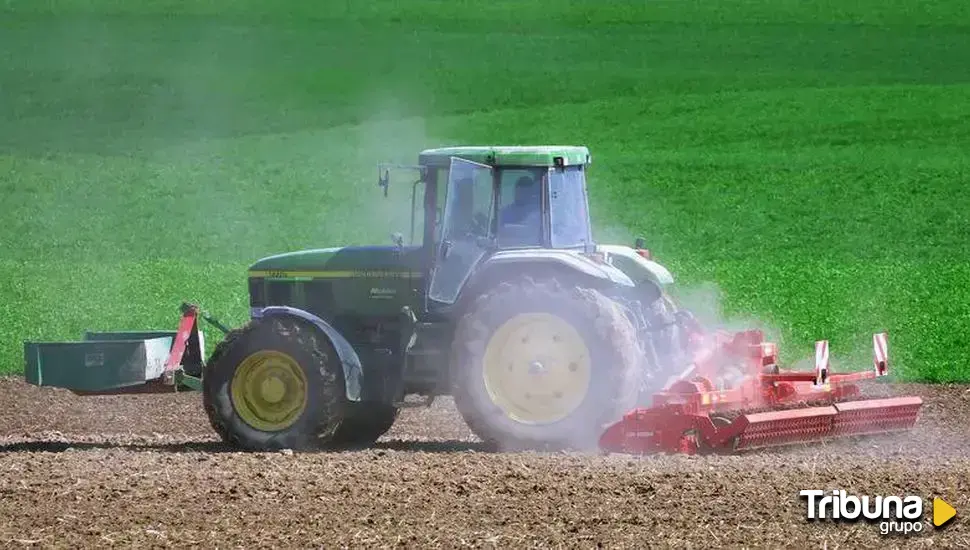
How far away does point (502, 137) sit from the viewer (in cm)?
3616

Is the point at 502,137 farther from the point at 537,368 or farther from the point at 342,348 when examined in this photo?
the point at 537,368

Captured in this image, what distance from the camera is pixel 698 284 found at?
24.1m

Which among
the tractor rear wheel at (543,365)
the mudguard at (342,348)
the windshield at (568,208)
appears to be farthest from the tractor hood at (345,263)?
the windshield at (568,208)

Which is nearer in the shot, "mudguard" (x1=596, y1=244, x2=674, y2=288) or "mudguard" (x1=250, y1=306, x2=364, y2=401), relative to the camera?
"mudguard" (x1=250, y1=306, x2=364, y2=401)

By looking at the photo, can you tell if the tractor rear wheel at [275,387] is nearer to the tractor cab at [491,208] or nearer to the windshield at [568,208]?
the tractor cab at [491,208]

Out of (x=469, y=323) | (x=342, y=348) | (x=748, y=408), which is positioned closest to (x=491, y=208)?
(x=469, y=323)

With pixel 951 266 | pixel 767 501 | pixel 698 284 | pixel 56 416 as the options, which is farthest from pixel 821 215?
pixel 767 501

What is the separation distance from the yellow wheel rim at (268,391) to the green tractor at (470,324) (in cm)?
1

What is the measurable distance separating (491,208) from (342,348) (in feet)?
5.05

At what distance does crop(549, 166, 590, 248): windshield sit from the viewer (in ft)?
41.2

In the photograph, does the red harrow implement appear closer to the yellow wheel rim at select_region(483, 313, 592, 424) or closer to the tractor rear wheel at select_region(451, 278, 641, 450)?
the tractor rear wheel at select_region(451, 278, 641, 450)

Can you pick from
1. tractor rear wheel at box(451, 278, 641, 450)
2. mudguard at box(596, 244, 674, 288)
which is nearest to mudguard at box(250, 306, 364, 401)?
tractor rear wheel at box(451, 278, 641, 450)

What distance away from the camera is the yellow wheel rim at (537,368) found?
12047mm

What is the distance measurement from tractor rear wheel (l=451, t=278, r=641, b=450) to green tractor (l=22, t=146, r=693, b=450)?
0.03ft
